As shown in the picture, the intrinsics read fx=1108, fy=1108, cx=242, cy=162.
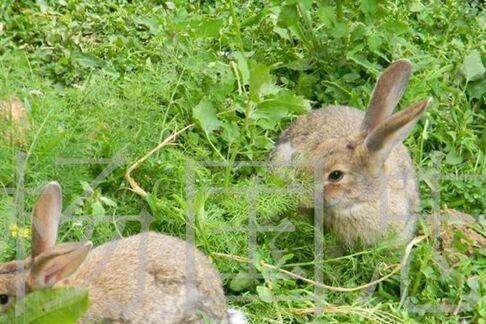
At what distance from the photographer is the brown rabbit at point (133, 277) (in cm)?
436

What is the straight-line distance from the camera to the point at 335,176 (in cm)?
547

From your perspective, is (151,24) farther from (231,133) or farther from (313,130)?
(313,130)

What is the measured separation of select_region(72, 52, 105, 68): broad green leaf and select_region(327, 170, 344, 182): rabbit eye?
1.63 metres

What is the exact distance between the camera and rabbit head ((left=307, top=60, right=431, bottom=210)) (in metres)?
5.44

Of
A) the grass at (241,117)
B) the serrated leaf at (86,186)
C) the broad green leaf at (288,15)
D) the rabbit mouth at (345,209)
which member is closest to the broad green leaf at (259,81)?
the grass at (241,117)

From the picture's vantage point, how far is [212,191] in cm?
532

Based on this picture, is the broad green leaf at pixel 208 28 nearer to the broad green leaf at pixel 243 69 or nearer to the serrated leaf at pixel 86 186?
the broad green leaf at pixel 243 69

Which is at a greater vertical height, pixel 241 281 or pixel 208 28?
pixel 208 28

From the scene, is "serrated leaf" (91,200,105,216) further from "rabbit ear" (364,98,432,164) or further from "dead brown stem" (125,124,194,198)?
"rabbit ear" (364,98,432,164)

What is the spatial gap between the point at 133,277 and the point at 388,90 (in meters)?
1.64

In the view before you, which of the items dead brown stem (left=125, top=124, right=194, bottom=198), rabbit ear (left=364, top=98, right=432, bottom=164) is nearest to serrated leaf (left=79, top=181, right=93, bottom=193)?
dead brown stem (left=125, top=124, right=194, bottom=198)

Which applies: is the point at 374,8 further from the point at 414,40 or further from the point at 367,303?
the point at 367,303

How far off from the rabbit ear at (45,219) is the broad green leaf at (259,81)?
1.38 meters

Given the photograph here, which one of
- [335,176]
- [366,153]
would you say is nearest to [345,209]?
[335,176]
